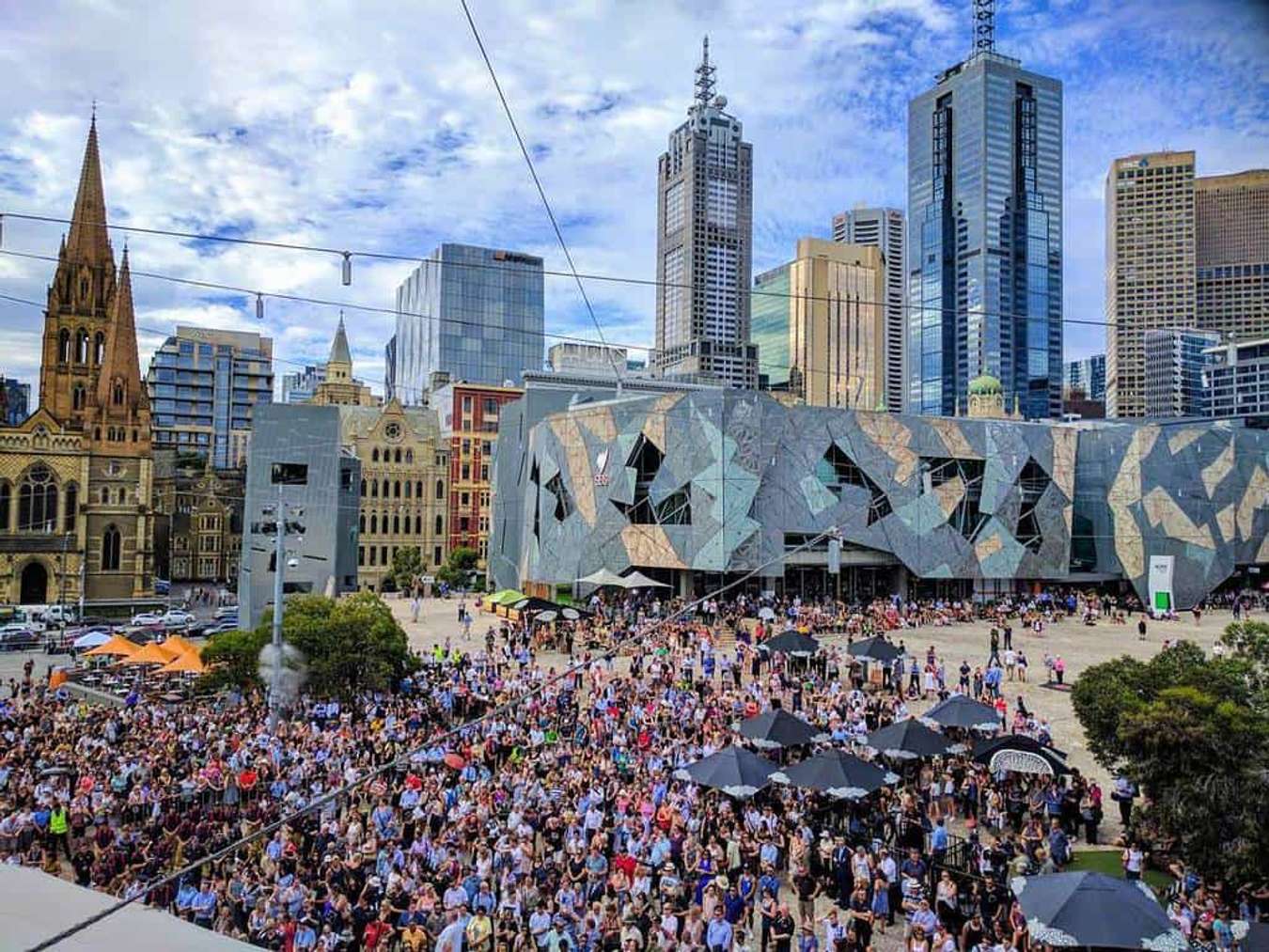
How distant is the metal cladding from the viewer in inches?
2040

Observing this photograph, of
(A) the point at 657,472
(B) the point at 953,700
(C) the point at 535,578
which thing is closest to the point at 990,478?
(A) the point at 657,472

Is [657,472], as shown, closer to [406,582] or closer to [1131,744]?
[406,582]

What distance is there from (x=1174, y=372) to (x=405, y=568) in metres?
175

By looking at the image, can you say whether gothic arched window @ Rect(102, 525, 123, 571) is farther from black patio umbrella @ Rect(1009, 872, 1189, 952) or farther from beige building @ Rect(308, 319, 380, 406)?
black patio umbrella @ Rect(1009, 872, 1189, 952)

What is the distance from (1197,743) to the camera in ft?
45.9

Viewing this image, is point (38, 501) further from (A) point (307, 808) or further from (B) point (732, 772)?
(A) point (307, 808)

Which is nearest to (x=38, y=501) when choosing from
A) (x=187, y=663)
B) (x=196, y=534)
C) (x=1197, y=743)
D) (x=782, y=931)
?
(x=196, y=534)

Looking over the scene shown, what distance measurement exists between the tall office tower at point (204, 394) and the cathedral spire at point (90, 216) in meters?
47.5

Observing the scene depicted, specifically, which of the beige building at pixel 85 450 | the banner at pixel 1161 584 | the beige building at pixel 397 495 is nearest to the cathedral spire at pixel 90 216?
the beige building at pixel 85 450

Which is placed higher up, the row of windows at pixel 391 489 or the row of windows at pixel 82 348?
the row of windows at pixel 82 348

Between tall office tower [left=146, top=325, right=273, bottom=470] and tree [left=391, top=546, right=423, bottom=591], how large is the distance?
72.9m

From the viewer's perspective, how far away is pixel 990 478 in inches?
2320

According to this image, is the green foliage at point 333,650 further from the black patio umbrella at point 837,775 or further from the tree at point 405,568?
the tree at point 405,568

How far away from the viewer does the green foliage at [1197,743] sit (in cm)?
1298
